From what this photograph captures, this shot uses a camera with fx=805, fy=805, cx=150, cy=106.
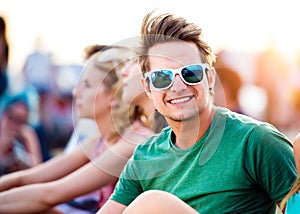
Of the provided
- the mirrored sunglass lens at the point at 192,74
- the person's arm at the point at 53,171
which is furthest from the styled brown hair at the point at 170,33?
the person's arm at the point at 53,171

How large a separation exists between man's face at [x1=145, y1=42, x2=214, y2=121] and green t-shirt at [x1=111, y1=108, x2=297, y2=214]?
89mm

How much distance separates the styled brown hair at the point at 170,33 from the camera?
2.92 m

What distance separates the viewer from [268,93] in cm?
679

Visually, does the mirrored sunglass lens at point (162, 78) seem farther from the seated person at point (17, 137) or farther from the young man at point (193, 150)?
the seated person at point (17, 137)

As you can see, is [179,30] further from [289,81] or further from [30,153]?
[289,81]

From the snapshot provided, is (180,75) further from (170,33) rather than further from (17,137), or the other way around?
(17,137)

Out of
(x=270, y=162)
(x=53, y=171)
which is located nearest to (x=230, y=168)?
(x=270, y=162)

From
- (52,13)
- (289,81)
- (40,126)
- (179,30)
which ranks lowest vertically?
(40,126)

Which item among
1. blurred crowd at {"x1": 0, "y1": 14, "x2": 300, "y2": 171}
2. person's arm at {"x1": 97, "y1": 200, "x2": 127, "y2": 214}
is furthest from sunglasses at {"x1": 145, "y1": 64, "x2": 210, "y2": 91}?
blurred crowd at {"x1": 0, "y1": 14, "x2": 300, "y2": 171}

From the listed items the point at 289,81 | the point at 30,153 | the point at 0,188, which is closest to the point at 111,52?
the point at 0,188

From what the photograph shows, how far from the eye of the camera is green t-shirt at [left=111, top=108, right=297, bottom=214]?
2.66 metres

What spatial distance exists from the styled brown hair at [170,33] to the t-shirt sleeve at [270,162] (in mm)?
441

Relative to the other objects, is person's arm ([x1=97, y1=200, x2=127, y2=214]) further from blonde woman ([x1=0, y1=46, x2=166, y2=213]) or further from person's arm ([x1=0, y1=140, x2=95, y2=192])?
person's arm ([x1=0, y1=140, x2=95, y2=192])

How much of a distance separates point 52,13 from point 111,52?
11.3 feet
